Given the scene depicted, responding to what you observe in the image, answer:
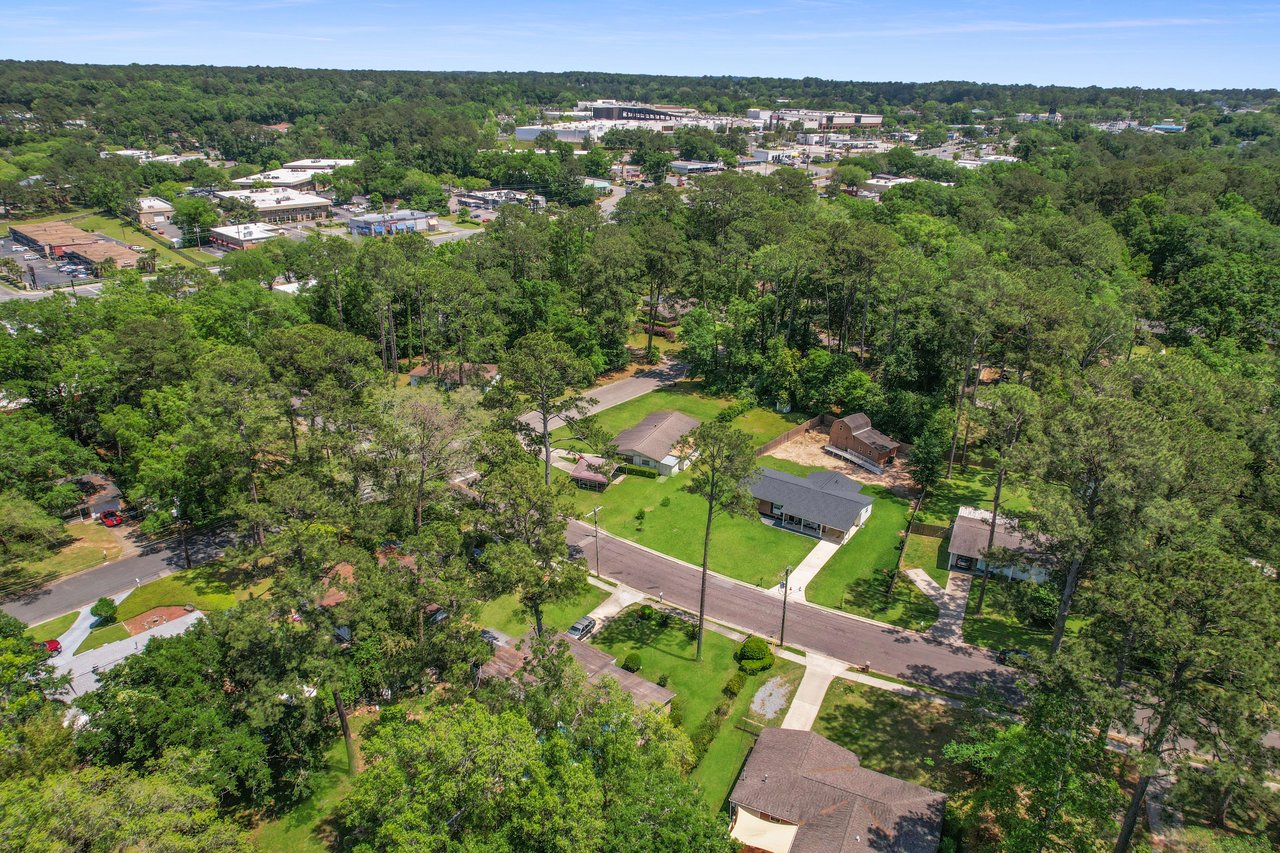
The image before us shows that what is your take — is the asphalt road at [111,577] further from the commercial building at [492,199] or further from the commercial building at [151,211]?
the commercial building at [492,199]

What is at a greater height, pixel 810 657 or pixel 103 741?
pixel 103 741

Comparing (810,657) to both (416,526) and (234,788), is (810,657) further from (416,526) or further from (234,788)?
(234,788)

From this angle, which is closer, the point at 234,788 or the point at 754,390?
the point at 234,788

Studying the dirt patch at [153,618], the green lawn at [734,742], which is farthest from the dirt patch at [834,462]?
the dirt patch at [153,618]

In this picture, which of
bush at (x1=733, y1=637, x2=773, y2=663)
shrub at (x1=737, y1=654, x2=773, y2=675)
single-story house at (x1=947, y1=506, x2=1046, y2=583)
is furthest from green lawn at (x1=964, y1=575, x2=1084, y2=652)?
shrub at (x1=737, y1=654, x2=773, y2=675)

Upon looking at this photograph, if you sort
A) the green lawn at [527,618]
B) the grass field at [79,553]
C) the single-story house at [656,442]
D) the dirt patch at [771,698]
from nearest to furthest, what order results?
the dirt patch at [771,698], the green lawn at [527,618], the grass field at [79,553], the single-story house at [656,442]

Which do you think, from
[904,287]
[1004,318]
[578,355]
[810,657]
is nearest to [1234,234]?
[904,287]

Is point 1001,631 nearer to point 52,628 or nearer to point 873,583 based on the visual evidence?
point 873,583
